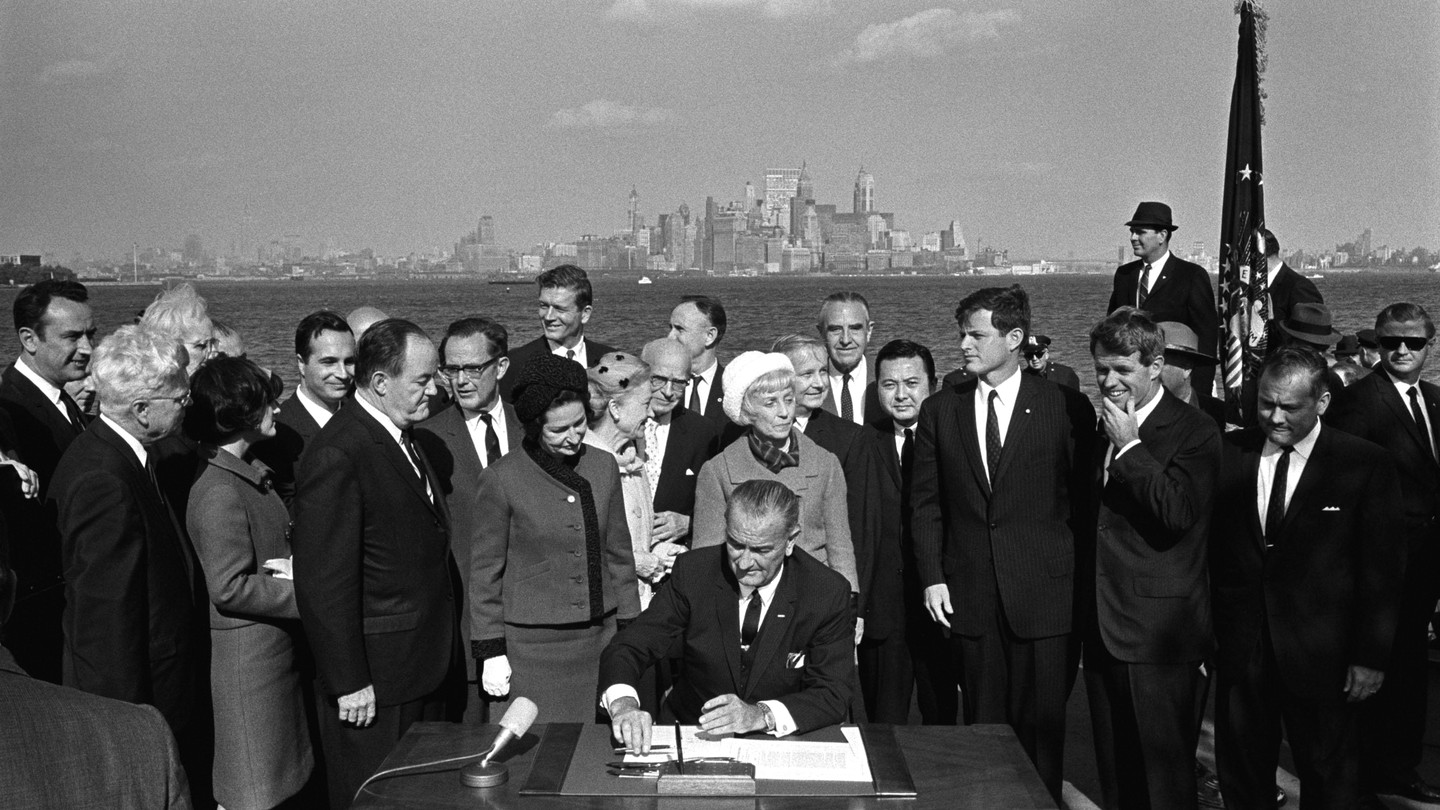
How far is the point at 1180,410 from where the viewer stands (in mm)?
Result: 4156

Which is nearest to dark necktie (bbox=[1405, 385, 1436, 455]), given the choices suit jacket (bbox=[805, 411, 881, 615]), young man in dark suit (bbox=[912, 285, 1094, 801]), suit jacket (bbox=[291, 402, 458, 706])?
young man in dark suit (bbox=[912, 285, 1094, 801])

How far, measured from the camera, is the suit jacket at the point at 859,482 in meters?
4.76

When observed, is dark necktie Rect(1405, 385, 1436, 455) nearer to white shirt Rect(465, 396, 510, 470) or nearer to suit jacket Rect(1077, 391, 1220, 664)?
suit jacket Rect(1077, 391, 1220, 664)

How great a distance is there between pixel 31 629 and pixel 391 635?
1336 millimetres

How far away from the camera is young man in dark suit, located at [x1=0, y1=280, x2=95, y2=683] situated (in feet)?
14.1

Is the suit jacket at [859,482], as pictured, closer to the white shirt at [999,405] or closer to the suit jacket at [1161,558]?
the white shirt at [999,405]

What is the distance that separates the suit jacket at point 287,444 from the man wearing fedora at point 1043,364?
299 centimetres

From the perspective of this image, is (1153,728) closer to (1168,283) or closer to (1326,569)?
(1326,569)

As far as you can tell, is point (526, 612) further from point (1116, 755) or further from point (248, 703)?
point (1116, 755)

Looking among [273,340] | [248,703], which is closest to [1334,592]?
[248,703]

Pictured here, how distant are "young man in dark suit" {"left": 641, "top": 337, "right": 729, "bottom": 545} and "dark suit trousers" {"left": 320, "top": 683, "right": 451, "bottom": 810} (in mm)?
1465

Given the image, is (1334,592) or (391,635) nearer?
(391,635)

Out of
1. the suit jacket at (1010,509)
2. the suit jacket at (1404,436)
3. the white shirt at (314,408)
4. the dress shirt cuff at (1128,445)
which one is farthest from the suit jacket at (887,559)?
the white shirt at (314,408)

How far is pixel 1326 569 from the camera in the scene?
13.6ft
